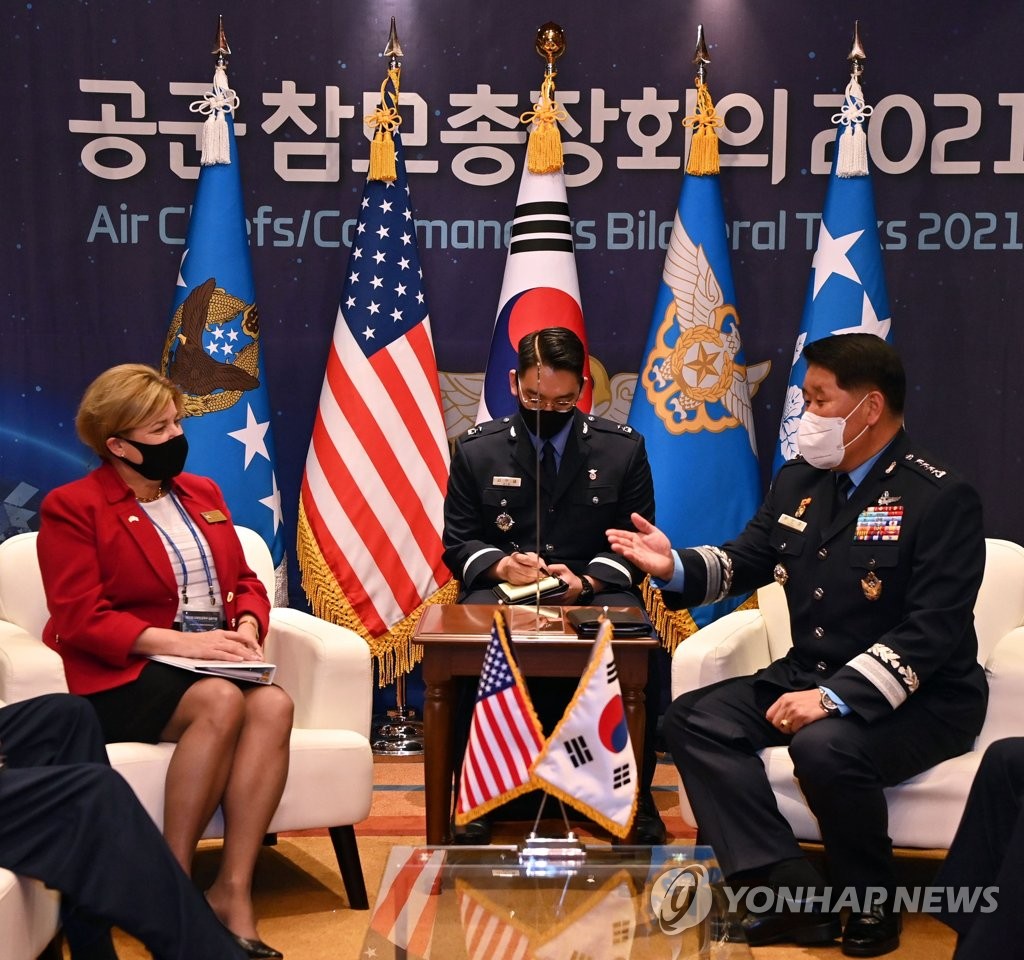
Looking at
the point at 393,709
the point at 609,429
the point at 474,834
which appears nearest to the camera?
the point at 474,834

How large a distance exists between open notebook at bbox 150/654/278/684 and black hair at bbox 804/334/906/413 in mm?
1639

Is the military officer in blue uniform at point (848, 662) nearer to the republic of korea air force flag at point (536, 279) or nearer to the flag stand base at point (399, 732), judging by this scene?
the republic of korea air force flag at point (536, 279)

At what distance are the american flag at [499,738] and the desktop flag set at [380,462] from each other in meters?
2.40

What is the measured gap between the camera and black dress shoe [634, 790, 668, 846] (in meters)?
3.83

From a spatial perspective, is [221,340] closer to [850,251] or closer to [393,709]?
[393,709]

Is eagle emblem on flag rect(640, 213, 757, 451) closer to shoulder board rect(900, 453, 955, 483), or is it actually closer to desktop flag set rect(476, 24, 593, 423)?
desktop flag set rect(476, 24, 593, 423)

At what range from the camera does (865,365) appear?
10.7 feet

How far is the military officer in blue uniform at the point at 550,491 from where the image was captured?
3.95 m

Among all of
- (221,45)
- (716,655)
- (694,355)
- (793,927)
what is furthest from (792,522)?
(221,45)

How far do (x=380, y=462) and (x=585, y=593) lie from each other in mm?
1235

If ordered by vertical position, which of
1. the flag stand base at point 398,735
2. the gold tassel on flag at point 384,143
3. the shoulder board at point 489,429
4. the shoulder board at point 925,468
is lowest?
the flag stand base at point 398,735

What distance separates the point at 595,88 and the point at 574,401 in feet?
5.36

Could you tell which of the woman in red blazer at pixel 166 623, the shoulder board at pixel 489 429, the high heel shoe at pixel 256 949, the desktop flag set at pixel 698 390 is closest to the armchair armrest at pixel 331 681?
the woman in red blazer at pixel 166 623

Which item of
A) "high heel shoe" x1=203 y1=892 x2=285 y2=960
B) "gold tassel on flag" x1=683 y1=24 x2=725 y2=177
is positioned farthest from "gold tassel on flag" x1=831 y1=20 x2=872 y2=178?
"high heel shoe" x1=203 y1=892 x2=285 y2=960
